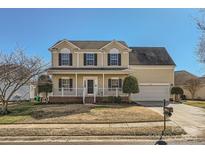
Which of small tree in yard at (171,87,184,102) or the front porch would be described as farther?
small tree in yard at (171,87,184,102)

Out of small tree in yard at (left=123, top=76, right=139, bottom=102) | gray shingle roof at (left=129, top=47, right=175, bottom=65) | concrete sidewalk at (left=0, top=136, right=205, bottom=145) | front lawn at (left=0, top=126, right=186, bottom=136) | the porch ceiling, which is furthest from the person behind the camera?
gray shingle roof at (left=129, top=47, right=175, bottom=65)

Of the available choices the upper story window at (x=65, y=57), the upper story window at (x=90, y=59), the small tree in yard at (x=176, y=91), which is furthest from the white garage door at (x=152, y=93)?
the upper story window at (x=65, y=57)

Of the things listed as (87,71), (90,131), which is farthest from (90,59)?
(90,131)

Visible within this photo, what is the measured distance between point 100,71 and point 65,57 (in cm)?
418

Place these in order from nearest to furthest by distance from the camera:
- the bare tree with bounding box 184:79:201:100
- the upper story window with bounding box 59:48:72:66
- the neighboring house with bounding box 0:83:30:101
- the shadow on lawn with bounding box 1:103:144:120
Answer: the shadow on lawn with bounding box 1:103:144:120
the upper story window with bounding box 59:48:72:66
the neighboring house with bounding box 0:83:30:101
the bare tree with bounding box 184:79:201:100

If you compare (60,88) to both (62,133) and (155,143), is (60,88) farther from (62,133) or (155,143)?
(155,143)

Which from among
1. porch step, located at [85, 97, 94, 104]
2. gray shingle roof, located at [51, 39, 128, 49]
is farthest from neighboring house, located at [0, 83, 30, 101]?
porch step, located at [85, 97, 94, 104]

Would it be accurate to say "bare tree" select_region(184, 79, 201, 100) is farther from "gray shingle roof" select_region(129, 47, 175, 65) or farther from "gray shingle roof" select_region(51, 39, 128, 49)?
"gray shingle roof" select_region(51, 39, 128, 49)

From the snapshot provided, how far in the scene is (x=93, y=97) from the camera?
2547 centimetres

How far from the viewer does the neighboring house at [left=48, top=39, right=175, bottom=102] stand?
26.1 meters

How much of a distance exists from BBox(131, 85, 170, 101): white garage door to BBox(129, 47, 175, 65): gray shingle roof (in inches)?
108

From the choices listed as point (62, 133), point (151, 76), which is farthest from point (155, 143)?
point (151, 76)

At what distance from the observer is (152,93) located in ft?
95.9

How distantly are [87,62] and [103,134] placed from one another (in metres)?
17.8
